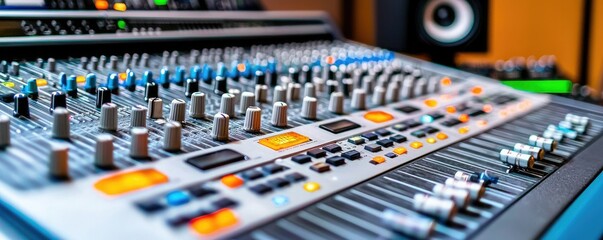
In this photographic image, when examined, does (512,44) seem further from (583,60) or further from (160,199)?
(160,199)

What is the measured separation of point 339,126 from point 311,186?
0.96ft

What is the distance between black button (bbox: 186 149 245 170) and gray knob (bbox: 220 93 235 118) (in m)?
0.19

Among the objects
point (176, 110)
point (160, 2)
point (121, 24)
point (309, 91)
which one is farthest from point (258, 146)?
point (160, 2)

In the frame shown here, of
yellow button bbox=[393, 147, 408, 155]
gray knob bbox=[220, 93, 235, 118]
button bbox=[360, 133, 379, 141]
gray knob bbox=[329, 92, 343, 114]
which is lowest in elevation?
yellow button bbox=[393, 147, 408, 155]

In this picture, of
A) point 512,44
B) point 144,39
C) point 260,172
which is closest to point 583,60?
point 512,44

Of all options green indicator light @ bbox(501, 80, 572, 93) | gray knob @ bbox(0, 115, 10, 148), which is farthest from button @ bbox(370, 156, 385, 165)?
green indicator light @ bbox(501, 80, 572, 93)

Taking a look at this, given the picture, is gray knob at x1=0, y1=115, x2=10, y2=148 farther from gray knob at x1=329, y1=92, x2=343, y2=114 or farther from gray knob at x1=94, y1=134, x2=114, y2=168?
gray knob at x1=329, y1=92, x2=343, y2=114

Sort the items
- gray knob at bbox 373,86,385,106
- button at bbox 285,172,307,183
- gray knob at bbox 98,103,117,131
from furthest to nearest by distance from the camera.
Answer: gray knob at bbox 373,86,385,106
gray knob at bbox 98,103,117,131
button at bbox 285,172,307,183

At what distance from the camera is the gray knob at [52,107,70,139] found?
2.36ft

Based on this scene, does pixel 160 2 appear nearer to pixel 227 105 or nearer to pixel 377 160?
pixel 227 105

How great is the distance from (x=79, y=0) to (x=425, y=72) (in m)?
0.91

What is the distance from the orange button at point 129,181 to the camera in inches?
23.3

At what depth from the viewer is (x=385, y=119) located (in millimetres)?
1062

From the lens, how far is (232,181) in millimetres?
647
